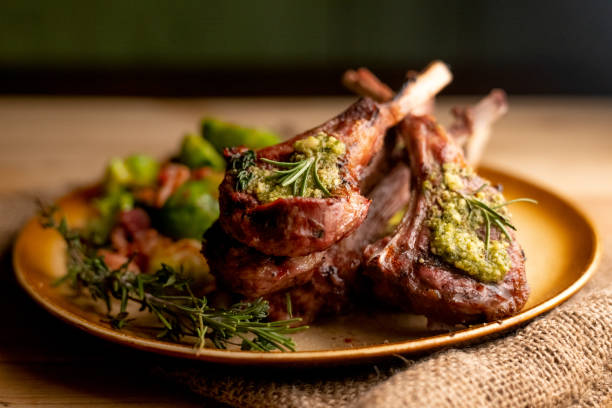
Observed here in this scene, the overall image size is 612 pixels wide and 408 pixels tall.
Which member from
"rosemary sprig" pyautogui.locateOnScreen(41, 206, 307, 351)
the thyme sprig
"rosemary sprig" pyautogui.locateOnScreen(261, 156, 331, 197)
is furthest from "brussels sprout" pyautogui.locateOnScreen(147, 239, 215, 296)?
the thyme sprig

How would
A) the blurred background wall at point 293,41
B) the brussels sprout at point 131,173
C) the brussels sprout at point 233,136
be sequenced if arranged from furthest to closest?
the blurred background wall at point 293,41, the brussels sprout at point 233,136, the brussels sprout at point 131,173

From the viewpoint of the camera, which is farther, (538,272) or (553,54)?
(553,54)

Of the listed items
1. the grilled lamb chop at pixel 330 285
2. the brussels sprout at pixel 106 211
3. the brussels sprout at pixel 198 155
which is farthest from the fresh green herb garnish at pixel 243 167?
the brussels sprout at pixel 198 155

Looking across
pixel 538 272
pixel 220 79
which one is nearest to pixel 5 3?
pixel 220 79

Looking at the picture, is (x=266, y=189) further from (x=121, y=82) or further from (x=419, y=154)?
(x=121, y=82)

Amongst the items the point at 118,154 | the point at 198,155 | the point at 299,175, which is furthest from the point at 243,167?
the point at 118,154

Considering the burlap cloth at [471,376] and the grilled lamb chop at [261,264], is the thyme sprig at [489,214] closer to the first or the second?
the burlap cloth at [471,376]
